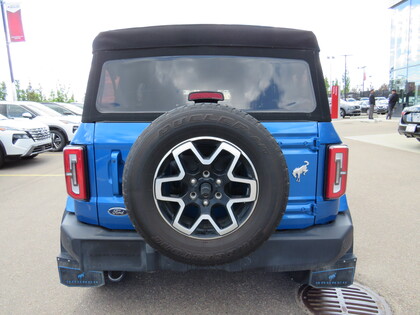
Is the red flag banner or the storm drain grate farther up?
the red flag banner

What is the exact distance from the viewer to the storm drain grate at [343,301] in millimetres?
2451

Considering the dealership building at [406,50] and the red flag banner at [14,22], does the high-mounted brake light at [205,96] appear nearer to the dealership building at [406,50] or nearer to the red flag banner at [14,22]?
the red flag banner at [14,22]

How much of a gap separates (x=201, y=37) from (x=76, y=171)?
4.15ft

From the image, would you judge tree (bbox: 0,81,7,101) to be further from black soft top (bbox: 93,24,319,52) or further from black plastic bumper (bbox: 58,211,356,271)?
black plastic bumper (bbox: 58,211,356,271)

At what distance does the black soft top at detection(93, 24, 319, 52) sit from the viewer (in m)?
2.26

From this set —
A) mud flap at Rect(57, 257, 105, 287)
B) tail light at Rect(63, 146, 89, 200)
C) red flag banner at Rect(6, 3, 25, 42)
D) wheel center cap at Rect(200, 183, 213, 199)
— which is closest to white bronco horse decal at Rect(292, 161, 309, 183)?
wheel center cap at Rect(200, 183, 213, 199)

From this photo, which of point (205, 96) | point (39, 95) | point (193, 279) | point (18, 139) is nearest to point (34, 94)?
point (39, 95)

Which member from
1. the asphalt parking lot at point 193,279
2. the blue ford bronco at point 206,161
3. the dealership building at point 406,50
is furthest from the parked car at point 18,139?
the dealership building at point 406,50

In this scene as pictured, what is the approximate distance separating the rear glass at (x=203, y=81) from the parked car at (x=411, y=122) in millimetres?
8192

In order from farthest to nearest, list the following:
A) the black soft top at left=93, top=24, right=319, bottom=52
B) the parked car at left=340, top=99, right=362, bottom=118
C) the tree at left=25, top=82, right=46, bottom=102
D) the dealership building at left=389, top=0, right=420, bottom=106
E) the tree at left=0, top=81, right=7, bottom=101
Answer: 1. the tree at left=0, top=81, right=7, bottom=101
2. the tree at left=25, top=82, right=46, bottom=102
3. the parked car at left=340, top=99, right=362, bottom=118
4. the dealership building at left=389, top=0, right=420, bottom=106
5. the black soft top at left=93, top=24, right=319, bottom=52

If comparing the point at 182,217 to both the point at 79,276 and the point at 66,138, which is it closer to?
the point at 79,276

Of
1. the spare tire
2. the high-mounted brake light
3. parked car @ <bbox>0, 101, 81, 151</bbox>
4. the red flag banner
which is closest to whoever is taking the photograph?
the spare tire

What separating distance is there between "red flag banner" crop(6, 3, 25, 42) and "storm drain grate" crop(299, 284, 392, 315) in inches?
826

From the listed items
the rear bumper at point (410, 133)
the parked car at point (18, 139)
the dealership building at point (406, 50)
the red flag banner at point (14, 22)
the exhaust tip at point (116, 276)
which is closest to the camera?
the exhaust tip at point (116, 276)
